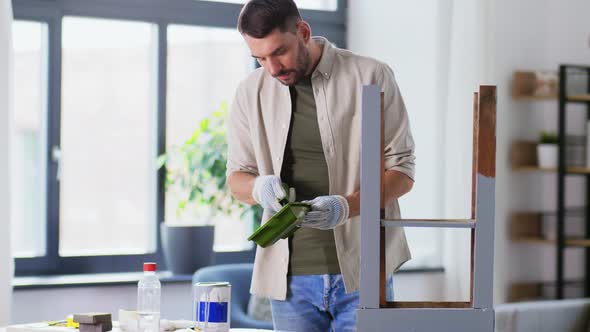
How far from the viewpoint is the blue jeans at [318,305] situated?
2.27m

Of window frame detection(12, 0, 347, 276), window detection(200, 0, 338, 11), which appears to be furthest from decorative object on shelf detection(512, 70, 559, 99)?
window frame detection(12, 0, 347, 276)

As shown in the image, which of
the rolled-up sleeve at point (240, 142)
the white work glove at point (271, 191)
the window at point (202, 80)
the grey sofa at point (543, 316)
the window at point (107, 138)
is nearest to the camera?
the white work glove at point (271, 191)

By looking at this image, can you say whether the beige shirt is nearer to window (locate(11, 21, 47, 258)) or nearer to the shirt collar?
the shirt collar

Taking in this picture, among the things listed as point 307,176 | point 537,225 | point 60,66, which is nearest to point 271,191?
point 307,176

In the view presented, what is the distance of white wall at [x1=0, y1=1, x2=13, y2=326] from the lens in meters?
3.88

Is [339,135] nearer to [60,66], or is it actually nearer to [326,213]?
[326,213]

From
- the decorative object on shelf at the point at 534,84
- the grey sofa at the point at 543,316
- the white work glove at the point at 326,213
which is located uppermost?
the decorative object on shelf at the point at 534,84

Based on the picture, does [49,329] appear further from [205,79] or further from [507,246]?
[507,246]

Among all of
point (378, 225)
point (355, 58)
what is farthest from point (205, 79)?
point (378, 225)

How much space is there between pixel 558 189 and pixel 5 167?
9.38 feet

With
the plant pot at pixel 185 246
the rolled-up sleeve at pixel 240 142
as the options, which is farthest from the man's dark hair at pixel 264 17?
the plant pot at pixel 185 246

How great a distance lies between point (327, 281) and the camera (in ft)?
7.45

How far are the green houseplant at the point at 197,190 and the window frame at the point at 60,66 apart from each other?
0.09 m

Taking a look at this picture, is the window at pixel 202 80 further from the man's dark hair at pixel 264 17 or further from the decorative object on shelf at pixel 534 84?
the man's dark hair at pixel 264 17
